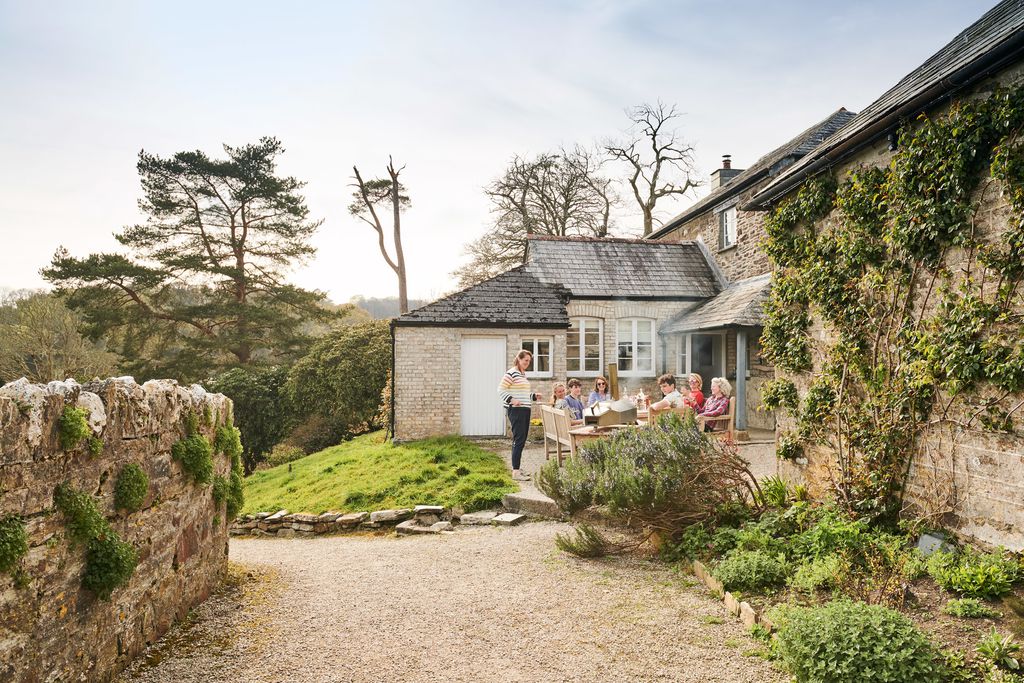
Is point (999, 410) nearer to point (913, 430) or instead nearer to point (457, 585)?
point (913, 430)

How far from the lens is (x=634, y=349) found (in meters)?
15.8

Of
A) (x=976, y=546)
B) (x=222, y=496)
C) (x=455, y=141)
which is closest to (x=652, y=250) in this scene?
(x=455, y=141)

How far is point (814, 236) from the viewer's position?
7.03 meters

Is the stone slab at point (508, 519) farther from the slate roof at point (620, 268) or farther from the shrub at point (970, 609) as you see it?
the slate roof at point (620, 268)

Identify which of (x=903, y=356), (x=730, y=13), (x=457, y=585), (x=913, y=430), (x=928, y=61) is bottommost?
(x=457, y=585)

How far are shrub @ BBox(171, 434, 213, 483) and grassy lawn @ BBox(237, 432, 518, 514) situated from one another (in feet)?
13.9

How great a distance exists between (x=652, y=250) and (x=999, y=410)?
44.2ft

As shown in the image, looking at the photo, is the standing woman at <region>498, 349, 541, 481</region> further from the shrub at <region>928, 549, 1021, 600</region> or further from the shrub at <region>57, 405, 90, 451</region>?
the shrub at <region>57, 405, 90, 451</region>

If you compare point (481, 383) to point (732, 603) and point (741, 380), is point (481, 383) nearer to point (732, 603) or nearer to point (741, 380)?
point (741, 380)

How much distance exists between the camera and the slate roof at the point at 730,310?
13.3m

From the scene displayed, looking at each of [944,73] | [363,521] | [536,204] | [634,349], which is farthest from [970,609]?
[536,204]

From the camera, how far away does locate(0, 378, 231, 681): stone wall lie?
2.68 metres

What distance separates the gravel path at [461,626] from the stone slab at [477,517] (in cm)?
135

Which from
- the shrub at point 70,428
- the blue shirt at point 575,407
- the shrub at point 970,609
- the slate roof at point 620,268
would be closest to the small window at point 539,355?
the slate roof at point 620,268
